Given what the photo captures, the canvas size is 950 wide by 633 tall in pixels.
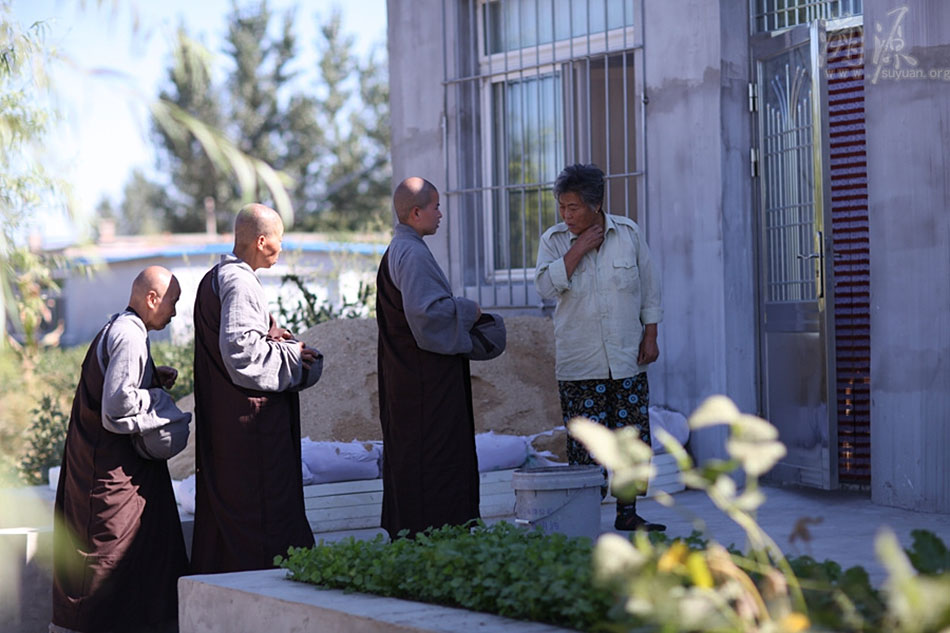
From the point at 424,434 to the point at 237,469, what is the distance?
807 mm

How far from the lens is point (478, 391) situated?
300 inches

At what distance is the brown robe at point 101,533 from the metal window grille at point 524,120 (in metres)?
3.82

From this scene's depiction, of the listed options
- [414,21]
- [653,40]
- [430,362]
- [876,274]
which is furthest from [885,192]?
[414,21]

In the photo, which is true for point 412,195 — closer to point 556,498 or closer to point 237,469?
point 237,469

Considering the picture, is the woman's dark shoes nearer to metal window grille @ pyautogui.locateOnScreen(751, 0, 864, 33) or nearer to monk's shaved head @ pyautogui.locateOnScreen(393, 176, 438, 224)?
monk's shaved head @ pyautogui.locateOnScreen(393, 176, 438, 224)

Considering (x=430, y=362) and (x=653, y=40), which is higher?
(x=653, y=40)

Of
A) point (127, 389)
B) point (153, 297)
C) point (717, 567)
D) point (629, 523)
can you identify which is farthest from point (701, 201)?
point (717, 567)

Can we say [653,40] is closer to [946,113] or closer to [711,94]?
[711,94]

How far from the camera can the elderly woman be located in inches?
221

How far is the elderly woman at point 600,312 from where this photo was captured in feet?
18.4

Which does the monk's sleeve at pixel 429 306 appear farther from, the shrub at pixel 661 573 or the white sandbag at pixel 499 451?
the white sandbag at pixel 499 451

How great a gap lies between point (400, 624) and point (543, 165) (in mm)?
5565

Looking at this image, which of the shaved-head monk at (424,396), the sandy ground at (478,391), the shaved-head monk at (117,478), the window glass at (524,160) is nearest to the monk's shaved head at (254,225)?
the shaved-head monk at (117,478)

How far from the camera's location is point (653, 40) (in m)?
7.51
